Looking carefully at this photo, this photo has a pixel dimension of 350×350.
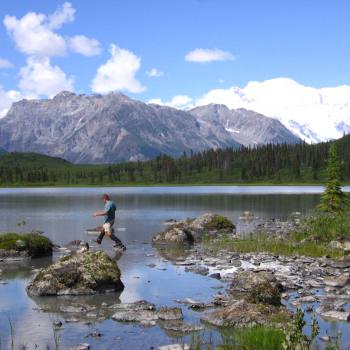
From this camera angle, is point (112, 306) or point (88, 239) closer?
point (112, 306)

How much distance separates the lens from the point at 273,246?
39.1 m

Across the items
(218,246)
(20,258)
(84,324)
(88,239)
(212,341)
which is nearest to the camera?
(212,341)

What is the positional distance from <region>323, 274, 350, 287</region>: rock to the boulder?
20283mm

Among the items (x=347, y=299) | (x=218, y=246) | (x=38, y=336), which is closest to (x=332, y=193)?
(x=218, y=246)

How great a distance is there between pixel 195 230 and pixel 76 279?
30421 mm

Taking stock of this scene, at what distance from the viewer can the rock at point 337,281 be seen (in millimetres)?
25422

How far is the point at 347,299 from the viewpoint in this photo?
2241 cm

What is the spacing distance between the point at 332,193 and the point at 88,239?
2967cm

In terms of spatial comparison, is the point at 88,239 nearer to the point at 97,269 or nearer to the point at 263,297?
the point at 97,269

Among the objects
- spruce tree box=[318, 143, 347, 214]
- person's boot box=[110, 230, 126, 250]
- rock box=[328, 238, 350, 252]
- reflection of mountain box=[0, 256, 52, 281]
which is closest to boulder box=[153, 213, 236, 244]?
person's boot box=[110, 230, 126, 250]

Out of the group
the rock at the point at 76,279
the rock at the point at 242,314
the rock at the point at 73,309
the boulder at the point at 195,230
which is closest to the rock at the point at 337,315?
the rock at the point at 242,314

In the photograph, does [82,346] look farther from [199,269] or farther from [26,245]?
[26,245]

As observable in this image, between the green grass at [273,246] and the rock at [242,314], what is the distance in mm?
16316

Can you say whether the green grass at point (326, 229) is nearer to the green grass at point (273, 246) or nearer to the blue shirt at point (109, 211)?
the green grass at point (273, 246)
